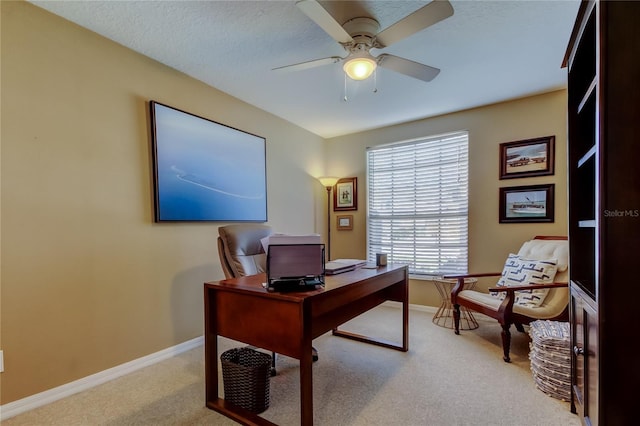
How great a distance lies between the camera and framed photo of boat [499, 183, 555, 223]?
10.0 feet

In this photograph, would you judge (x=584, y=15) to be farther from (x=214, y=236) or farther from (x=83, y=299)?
(x=83, y=299)

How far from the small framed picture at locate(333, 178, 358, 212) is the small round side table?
1620 millimetres

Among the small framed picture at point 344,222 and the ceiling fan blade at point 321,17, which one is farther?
the small framed picture at point 344,222

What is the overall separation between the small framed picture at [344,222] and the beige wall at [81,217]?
224 centimetres

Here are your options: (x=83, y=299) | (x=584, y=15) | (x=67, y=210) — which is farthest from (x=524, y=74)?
(x=83, y=299)

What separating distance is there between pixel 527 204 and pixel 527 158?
0.50 metres

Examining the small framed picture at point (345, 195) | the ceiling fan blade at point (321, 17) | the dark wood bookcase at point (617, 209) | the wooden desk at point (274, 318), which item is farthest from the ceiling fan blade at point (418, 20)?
the small framed picture at point (345, 195)

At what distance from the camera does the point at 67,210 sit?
1.95 m

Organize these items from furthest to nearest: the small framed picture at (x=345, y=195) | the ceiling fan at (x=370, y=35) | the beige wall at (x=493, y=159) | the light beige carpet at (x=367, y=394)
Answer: the small framed picture at (x=345, y=195) < the beige wall at (x=493, y=159) < the light beige carpet at (x=367, y=394) < the ceiling fan at (x=370, y=35)

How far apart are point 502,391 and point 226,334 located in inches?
71.6

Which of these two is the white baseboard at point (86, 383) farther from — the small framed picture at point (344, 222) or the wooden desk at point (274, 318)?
the small framed picture at point (344, 222)

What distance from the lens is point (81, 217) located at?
2.02 m

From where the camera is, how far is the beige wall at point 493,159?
300 centimetres

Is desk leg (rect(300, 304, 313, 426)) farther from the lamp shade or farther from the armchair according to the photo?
the lamp shade
